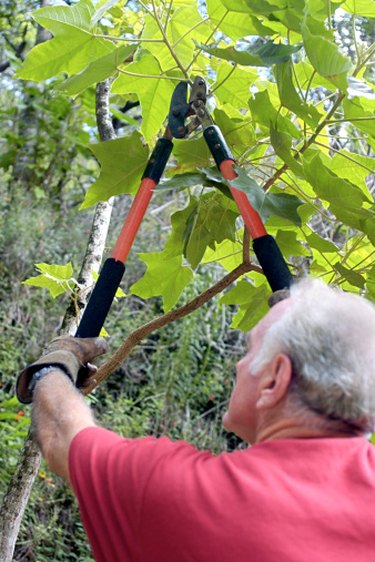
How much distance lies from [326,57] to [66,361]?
660 mm

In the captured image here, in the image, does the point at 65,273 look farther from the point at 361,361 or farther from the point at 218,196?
the point at 361,361

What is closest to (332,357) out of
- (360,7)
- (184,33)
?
(360,7)

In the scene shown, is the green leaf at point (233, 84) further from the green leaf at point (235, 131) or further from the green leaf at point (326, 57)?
the green leaf at point (326, 57)

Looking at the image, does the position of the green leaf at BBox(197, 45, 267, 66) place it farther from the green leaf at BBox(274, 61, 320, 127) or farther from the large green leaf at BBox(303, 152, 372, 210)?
the large green leaf at BBox(303, 152, 372, 210)

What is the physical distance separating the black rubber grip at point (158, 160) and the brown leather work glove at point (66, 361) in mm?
339

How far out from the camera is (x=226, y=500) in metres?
1.04

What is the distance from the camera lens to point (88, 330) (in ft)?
4.76

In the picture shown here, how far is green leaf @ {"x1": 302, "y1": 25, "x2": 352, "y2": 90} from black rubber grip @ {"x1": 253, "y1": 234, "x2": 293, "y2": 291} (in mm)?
316

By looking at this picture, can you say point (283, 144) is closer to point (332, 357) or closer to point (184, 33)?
point (184, 33)

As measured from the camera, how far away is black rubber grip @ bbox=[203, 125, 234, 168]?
59.6 inches

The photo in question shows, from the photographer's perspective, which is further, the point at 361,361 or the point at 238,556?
the point at 361,361

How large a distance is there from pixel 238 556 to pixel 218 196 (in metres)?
0.85

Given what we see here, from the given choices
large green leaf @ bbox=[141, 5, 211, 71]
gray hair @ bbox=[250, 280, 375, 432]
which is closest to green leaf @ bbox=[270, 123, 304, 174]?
large green leaf @ bbox=[141, 5, 211, 71]

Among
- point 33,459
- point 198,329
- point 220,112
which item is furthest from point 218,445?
point 220,112
